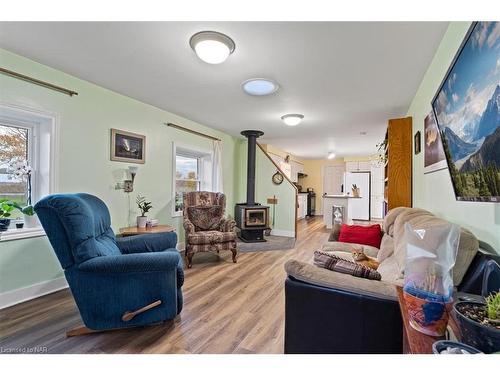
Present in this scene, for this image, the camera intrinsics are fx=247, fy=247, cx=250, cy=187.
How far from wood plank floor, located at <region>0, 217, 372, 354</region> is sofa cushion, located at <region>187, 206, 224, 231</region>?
3.46ft

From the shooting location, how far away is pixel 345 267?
1.37 m

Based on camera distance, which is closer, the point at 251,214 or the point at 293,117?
the point at 293,117

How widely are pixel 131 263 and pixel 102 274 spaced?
0.68 ft

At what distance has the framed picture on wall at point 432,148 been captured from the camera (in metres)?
1.91

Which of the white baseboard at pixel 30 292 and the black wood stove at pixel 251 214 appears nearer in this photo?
the white baseboard at pixel 30 292

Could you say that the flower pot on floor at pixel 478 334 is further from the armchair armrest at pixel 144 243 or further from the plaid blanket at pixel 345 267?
the armchair armrest at pixel 144 243

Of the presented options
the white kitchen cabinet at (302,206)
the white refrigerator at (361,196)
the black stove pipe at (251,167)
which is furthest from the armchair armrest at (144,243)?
the white refrigerator at (361,196)

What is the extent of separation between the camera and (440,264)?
2.84 ft

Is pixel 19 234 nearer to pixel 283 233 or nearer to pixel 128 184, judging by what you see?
pixel 128 184

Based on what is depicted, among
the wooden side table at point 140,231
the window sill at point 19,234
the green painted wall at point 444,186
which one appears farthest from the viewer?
the wooden side table at point 140,231

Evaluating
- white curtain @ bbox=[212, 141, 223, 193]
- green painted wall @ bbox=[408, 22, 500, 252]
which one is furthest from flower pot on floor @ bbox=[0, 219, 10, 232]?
green painted wall @ bbox=[408, 22, 500, 252]

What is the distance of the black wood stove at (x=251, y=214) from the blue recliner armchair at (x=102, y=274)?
306 cm

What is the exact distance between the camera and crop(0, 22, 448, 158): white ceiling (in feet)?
5.93

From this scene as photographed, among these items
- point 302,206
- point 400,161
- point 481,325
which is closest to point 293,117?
point 400,161
